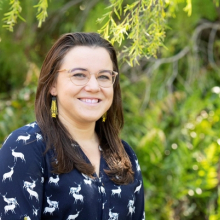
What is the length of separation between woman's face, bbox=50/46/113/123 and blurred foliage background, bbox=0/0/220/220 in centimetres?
162

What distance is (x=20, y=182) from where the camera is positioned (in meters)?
1.47

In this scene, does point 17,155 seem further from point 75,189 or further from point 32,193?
point 75,189

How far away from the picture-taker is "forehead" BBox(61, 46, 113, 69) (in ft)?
5.43

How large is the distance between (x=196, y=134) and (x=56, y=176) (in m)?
2.23

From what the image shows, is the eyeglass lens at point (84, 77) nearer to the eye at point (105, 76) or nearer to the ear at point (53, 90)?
the eye at point (105, 76)

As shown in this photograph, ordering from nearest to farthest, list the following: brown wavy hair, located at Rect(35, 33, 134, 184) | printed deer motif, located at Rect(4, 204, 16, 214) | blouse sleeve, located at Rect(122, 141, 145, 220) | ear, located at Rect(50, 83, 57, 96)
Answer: printed deer motif, located at Rect(4, 204, 16, 214), brown wavy hair, located at Rect(35, 33, 134, 184), ear, located at Rect(50, 83, 57, 96), blouse sleeve, located at Rect(122, 141, 145, 220)

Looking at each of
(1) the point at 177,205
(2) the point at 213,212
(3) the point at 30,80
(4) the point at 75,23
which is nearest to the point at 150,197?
(1) the point at 177,205

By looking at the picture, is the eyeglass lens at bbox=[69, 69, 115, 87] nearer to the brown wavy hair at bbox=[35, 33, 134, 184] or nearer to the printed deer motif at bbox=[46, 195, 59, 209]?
the brown wavy hair at bbox=[35, 33, 134, 184]

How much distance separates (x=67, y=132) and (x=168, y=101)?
2097 mm

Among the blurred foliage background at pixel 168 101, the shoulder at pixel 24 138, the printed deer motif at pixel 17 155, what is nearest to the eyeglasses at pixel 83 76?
the shoulder at pixel 24 138

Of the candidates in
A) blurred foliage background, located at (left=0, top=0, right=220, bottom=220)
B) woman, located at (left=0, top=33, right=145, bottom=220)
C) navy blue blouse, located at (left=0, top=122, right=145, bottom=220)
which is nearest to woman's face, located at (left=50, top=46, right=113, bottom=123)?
woman, located at (left=0, top=33, right=145, bottom=220)

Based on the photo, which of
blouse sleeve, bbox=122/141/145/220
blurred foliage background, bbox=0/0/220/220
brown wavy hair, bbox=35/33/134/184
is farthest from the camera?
blurred foliage background, bbox=0/0/220/220

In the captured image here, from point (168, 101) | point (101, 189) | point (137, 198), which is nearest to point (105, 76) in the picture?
point (101, 189)

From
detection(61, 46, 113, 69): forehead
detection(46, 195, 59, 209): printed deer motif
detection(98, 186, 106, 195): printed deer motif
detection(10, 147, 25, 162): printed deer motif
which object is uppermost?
detection(61, 46, 113, 69): forehead
